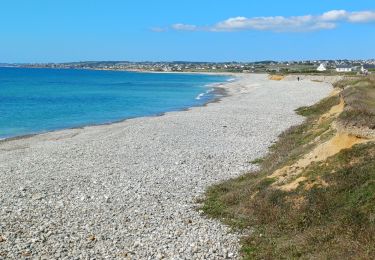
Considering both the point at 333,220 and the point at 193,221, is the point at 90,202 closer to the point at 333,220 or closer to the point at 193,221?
the point at 193,221

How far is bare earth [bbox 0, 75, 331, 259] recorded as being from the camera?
1466 centimetres

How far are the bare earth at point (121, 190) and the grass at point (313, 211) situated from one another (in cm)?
93

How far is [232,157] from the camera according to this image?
28.0 metres

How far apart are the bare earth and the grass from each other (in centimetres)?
93

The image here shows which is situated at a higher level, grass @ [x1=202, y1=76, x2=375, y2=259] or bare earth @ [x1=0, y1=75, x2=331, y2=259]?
grass @ [x1=202, y1=76, x2=375, y2=259]

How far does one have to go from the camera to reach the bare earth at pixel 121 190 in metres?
14.7

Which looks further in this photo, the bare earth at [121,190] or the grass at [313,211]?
the bare earth at [121,190]

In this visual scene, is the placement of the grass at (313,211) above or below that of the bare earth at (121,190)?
above

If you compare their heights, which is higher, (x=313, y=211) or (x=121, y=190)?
(x=313, y=211)

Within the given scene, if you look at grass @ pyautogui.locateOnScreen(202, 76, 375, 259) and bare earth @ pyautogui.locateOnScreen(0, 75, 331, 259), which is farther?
bare earth @ pyautogui.locateOnScreen(0, 75, 331, 259)

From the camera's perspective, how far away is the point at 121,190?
21.1 metres

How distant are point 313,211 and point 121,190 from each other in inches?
359

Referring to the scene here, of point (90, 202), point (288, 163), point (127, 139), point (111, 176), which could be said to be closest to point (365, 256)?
point (288, 163)

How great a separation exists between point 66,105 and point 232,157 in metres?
53.9
